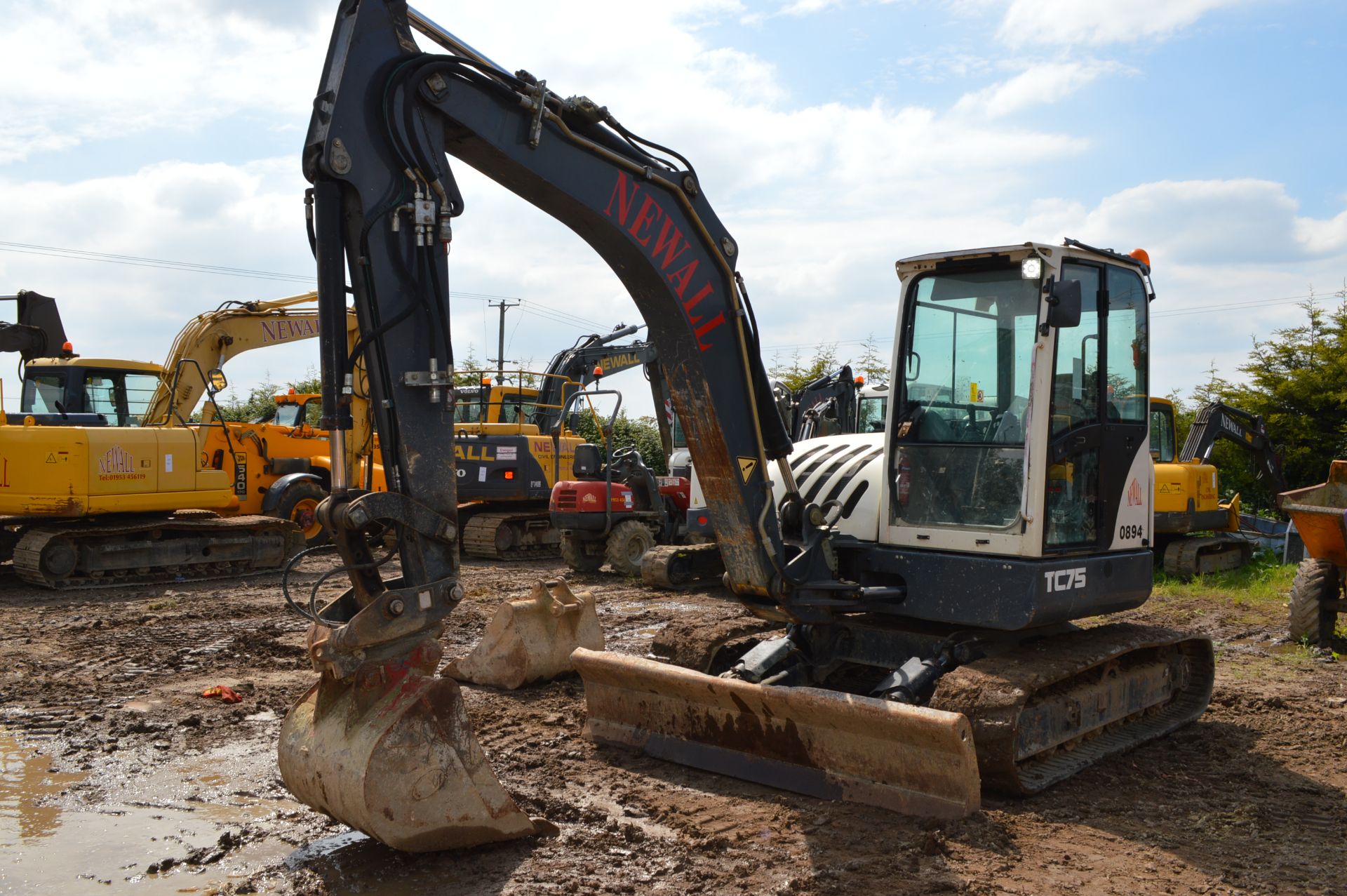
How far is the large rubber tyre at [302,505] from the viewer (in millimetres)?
Result: 14688

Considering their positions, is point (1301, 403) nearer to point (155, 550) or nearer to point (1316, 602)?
point (1316, 602)

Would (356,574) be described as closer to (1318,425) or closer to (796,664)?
(796,664)

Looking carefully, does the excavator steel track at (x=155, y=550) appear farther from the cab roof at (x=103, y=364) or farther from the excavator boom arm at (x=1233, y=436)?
the excavator boom arm at (x=1233, y=436)

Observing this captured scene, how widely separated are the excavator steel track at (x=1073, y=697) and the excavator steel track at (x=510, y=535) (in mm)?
9406

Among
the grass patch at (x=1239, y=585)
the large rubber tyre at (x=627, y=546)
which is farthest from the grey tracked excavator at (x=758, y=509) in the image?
the large rubber tyre at (x=627, y=546)

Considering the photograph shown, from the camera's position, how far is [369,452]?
6688mm

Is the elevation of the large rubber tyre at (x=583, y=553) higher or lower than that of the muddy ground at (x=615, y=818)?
higher

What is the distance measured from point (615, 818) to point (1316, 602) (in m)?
6.72

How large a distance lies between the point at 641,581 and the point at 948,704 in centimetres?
789

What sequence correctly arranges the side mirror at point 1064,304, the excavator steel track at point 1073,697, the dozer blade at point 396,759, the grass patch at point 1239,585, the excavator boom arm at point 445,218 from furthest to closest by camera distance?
the grass patch at point 1239,585, the side mirror at point 1064,304, the excavator steel track at point 1073,697, the excavator boom arm at point 445,218, the dozer blade at point 396,759

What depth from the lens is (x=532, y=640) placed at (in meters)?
7.04

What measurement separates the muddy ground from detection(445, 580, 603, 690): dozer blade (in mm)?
146

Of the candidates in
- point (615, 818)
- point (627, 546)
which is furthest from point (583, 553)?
point (615, 818)

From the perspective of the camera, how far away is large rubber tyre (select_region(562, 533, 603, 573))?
13344 mm
